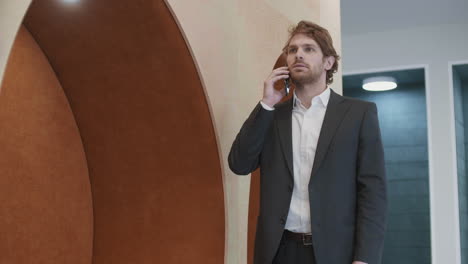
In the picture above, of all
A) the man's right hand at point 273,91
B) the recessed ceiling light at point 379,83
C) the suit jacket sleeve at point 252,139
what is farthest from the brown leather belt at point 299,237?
the recessed ceiling light at point 379,83

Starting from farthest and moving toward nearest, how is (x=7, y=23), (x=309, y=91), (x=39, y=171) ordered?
(x=39, y=171) < (x=309, y=91) < (x=7, y=23)

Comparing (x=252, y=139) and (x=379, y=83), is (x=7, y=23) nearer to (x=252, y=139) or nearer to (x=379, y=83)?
(x=252, y=139)

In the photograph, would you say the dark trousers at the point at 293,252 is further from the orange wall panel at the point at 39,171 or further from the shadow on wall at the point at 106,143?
the orange wall panel at the point at 39,171

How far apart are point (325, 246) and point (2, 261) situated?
113cm

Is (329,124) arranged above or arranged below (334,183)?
above

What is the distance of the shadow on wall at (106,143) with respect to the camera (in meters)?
2.29

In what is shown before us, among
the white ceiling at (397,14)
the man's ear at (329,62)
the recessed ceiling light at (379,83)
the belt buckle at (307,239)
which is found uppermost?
the white ceiling at (397,14)

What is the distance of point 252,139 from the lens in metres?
2.07

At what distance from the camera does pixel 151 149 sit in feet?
8.27

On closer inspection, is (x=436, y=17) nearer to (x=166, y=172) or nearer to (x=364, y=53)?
(x=364, y=53)

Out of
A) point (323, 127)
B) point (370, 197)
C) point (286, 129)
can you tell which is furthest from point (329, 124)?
point (370, 197)

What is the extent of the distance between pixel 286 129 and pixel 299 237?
0.37 metres

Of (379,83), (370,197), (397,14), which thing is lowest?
(370,197)

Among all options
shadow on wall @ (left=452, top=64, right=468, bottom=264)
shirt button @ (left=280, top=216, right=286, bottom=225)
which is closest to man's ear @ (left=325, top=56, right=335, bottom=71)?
shirt button @ (left=280, top=216, right=286, bottom=225)
